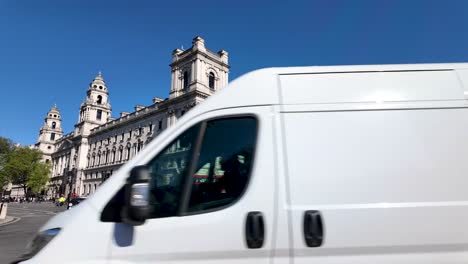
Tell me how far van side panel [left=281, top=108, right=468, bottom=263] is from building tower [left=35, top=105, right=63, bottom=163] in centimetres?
11984

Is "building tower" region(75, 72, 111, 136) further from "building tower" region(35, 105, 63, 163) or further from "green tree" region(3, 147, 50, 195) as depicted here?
"building tower" region(35, 105, 63, 163)

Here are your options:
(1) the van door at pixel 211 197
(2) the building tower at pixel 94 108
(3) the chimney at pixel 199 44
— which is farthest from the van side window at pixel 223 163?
(2) the building tower at pixel 94 108

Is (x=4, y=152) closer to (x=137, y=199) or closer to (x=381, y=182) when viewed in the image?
(x=137, y=199)

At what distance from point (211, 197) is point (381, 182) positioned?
1182 mm

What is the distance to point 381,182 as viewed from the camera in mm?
2223

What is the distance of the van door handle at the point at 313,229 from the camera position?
2114mm

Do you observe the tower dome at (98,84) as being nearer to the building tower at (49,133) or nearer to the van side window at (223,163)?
the building tower at (49,133)

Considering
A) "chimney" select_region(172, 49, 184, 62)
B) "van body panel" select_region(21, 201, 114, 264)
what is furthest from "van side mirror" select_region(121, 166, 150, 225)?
"chimney" select_region(172, 49, 184, 62)

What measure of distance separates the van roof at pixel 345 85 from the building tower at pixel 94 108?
79302 millimetres

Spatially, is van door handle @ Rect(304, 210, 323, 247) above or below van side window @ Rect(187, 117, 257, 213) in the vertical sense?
below

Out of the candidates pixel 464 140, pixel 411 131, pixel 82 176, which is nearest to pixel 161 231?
pixel 411 131

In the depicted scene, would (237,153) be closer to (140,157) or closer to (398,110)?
(140,157)

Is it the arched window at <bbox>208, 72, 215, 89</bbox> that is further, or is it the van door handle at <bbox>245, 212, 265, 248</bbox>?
the arched window at <bbox>208, 72, 215, 89</bbox>

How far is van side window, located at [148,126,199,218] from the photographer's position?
227 cm
